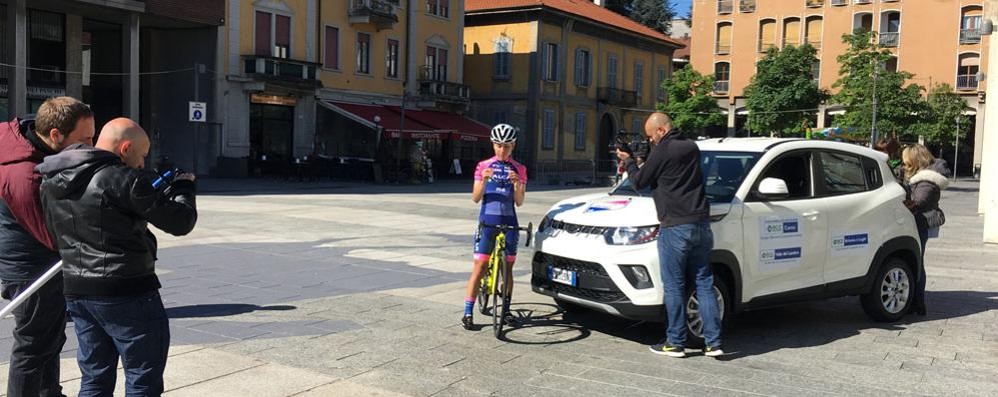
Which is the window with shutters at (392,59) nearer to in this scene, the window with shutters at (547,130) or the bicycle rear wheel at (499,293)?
the window with shutters at (547,130)

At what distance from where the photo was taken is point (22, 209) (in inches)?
159

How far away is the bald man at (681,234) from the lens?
590cm

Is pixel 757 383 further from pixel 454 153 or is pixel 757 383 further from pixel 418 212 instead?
pixel 454 153

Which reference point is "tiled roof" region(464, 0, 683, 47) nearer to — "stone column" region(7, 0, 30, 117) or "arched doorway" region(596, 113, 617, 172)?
"arched doorway" region(596, 113, 617, 172)

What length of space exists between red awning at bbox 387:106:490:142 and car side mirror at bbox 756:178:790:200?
30.5m

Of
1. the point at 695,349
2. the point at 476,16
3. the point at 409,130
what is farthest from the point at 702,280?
the point at 476,16

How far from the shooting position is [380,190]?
1075 inches

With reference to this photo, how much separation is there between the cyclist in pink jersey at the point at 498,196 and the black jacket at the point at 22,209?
320cm

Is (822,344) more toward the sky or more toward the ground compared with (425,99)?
more toward the ground

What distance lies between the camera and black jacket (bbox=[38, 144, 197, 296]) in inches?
134

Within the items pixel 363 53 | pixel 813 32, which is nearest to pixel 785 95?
pixel 813 32

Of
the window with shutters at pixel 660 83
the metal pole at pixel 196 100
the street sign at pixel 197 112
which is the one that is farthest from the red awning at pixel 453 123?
the window with shutters at pixel 660 83

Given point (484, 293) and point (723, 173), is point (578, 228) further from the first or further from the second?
point (723, 173)

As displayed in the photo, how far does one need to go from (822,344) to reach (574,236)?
2.18 meters
